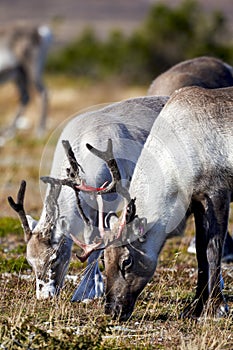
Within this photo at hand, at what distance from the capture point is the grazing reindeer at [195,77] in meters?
11.2

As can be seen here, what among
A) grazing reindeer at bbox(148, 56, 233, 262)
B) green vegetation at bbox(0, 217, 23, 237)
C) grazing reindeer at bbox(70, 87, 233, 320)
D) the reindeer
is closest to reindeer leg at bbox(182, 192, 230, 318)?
grazing reindeer at bbox(70, 87, 233, 320)

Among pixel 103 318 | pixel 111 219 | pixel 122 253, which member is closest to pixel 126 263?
pixel 122 253

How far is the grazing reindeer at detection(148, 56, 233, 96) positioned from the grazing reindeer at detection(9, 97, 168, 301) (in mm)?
1551

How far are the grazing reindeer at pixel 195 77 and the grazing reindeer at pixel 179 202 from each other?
321 cm

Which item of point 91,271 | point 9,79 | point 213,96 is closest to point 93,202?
point 91,271

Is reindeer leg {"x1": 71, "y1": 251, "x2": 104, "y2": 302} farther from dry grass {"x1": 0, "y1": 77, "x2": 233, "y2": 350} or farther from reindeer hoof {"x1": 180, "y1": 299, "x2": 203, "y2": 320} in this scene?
reindeer hoof {"x1": 180, "y1": 299, "x2": 203, "y2": 320}

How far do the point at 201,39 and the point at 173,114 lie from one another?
4423 cm

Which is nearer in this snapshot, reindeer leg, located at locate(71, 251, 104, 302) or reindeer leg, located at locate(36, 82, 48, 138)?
reindeer leg, located at locate(71, 251, 104, 302)

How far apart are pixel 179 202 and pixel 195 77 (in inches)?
160

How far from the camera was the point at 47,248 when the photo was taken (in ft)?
26.6

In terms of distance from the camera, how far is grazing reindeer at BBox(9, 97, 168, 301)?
26.6 feet

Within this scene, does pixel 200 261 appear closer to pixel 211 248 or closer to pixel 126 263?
pixel 211 248

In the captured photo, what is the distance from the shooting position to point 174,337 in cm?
688

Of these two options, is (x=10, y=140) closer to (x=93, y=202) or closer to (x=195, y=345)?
(x=93, y=202)
